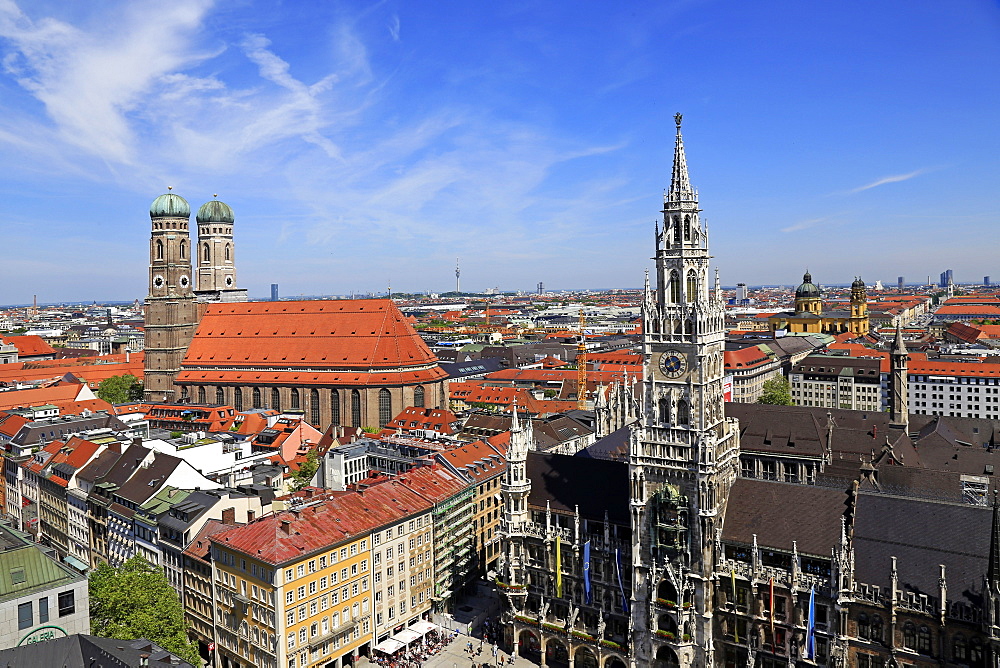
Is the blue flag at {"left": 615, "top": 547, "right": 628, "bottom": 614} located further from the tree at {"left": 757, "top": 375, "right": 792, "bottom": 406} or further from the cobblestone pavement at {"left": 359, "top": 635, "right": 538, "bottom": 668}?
the tree at {"left": 757, "top": 375, "right": 792, "bottom": 406}

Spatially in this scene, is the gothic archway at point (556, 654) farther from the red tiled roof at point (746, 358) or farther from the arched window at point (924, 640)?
the red tiled roof at point (746, 358)

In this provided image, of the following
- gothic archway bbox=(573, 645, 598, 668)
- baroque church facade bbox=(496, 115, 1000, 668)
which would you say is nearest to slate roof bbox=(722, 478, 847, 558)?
baroque church facade bbox=(496, 115, 1000, 668)

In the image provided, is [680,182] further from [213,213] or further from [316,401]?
[213,213]

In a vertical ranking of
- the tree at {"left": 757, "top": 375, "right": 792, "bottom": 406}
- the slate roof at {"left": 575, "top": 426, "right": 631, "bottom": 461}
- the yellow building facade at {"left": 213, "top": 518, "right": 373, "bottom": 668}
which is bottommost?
the yellow building facade at {"left": 213, "top": 518, "right": 373, "bottom": 668}

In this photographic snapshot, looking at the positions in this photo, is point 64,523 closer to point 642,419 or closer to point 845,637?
point 642,419

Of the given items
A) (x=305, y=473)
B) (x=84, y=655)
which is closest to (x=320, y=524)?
(x=84, y=655)

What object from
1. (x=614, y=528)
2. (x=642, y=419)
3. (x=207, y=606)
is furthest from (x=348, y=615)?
(x=642, y=419)
